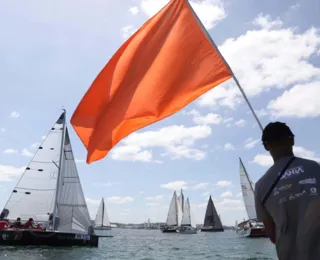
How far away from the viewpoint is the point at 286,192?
288 cm

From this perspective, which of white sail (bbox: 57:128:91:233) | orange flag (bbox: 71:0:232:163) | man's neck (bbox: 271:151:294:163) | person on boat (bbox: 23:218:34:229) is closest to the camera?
man's neck (bbox: 271:151:294:163)

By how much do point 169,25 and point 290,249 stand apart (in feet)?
15.5

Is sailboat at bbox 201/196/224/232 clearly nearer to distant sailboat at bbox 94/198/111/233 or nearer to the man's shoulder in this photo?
distant sailboat at bbox 94/198/111/233

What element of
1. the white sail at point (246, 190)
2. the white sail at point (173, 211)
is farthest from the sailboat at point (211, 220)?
the white sail at point (246, 190)

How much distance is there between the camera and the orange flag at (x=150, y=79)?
600cm

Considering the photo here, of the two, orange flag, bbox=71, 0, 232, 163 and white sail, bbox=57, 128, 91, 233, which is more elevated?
white sail, bbox=57, 128, 91, 233

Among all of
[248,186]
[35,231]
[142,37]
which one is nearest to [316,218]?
[142,37]

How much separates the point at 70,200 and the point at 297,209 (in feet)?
112

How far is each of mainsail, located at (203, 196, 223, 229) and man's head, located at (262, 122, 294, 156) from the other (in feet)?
403

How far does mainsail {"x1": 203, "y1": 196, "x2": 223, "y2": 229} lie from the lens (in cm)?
12500

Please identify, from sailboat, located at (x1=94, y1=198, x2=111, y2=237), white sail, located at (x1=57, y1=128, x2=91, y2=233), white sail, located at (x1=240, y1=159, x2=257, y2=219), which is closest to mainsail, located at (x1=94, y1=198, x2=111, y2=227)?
sailboat, located at (x1=94, y1=198, x2=111, y2=237)

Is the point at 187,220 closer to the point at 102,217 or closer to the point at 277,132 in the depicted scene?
the point at 102,217

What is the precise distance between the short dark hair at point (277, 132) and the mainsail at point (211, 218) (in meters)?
123

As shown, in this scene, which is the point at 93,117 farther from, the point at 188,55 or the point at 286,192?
the point at 286,192
